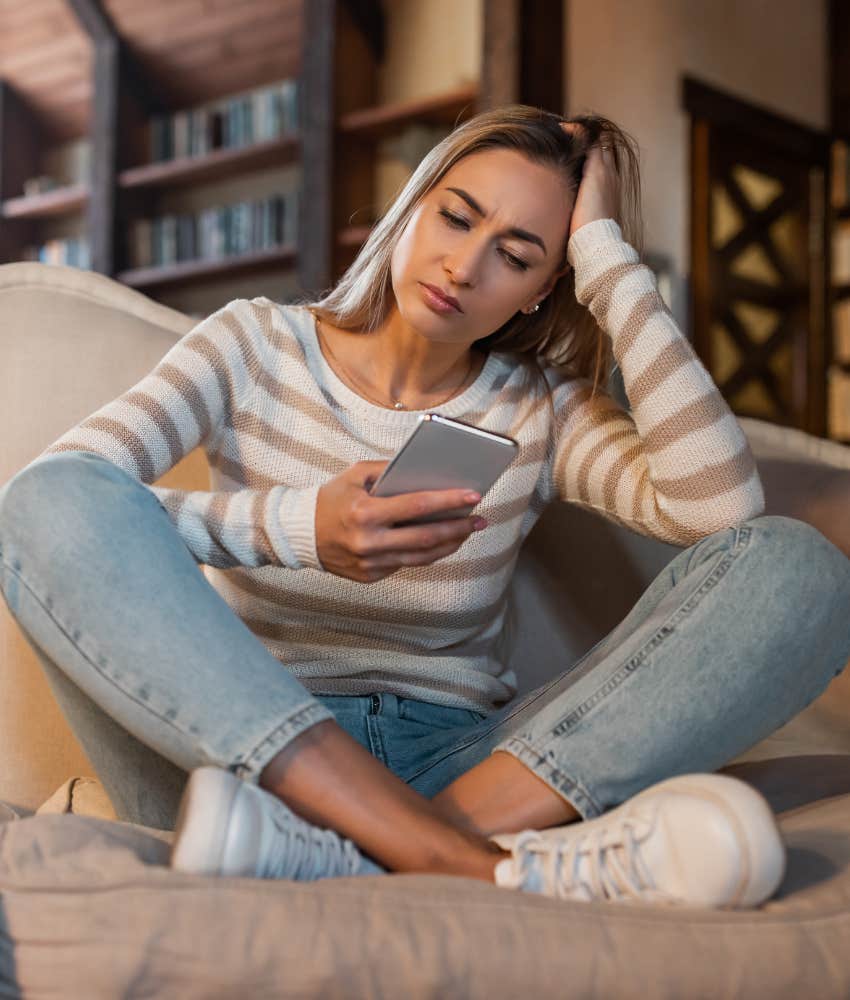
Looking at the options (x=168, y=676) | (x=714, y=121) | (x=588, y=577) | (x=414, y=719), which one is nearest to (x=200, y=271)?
(x=714, y=121)

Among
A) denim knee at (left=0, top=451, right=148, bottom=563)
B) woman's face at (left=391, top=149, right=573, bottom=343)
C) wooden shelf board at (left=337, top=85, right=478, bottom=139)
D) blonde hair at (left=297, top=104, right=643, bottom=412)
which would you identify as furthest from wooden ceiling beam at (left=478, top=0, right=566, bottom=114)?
denim knee at (left=0, top=451, right=148, bottom=563)

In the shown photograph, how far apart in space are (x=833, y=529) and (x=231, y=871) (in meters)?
0.89

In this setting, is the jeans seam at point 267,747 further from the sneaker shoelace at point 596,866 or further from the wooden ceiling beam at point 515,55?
the wooden ceiling beam at point 515,55

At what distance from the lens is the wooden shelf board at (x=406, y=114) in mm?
3818

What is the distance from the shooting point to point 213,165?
4.52 metres

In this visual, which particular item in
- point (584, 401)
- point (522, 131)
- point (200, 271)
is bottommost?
point (200, 271)

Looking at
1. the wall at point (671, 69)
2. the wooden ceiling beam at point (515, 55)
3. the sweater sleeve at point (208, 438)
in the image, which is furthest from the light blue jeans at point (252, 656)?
the wall at point (671, 69)

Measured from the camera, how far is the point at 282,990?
65 centimetres

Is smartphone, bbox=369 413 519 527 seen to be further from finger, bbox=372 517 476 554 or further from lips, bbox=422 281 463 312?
lips, bbox=422 281 463 312

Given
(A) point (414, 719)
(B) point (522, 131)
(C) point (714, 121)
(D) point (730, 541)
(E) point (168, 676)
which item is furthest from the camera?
(C) point (714, 121)

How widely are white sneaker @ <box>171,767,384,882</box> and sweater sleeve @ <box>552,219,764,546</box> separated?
0.62 m

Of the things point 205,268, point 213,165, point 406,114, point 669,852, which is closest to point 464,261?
point 669,852

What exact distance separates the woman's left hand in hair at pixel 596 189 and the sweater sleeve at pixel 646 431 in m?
0.02

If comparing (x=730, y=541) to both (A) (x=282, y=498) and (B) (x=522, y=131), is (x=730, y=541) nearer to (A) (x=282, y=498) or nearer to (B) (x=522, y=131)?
(A) (x=282, y=498)
